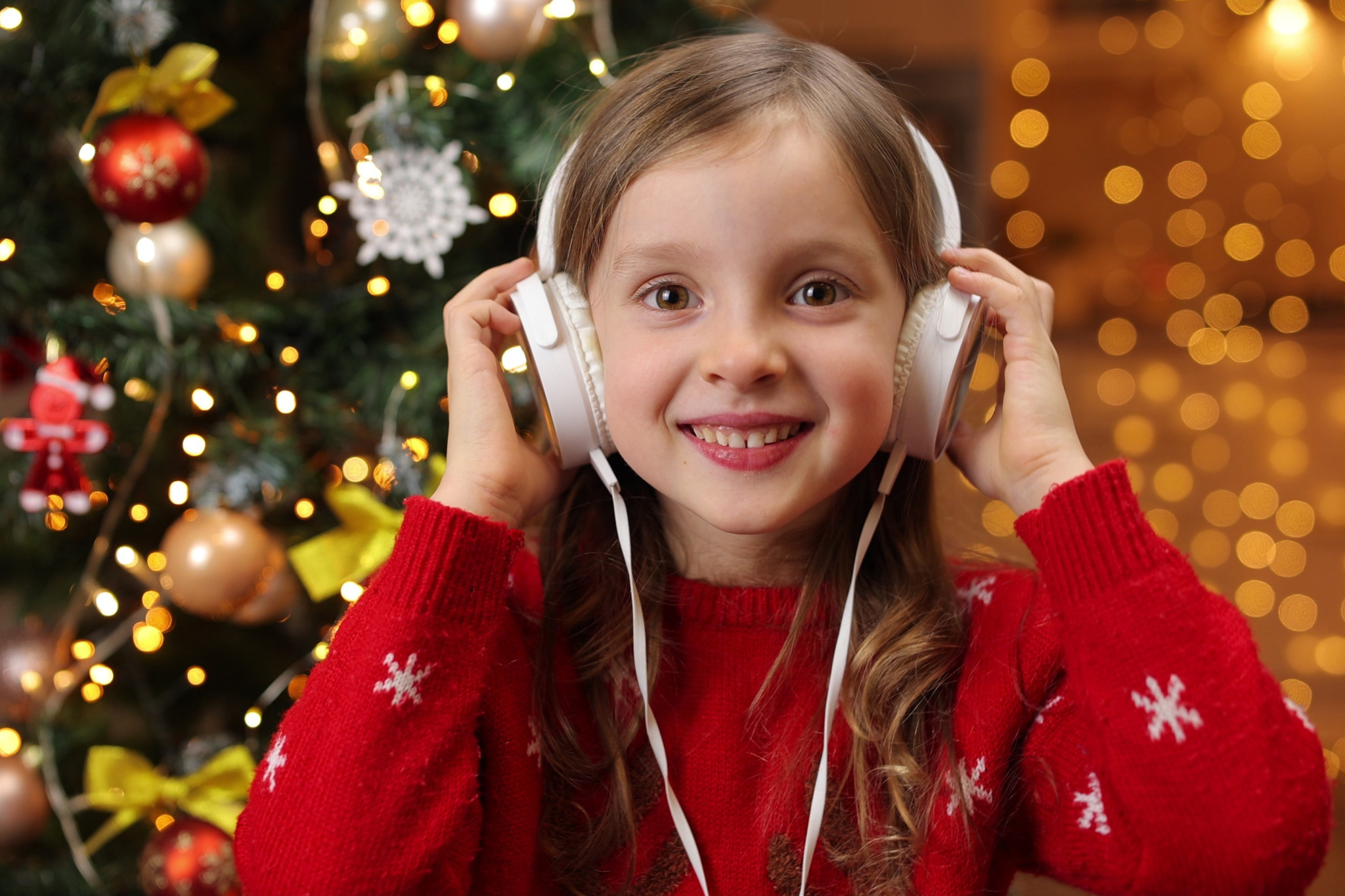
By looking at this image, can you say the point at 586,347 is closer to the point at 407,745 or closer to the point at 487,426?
the point at 487,426

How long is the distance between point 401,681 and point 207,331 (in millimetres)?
569

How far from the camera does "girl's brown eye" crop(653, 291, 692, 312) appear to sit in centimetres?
75

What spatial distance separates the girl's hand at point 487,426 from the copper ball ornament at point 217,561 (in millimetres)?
394

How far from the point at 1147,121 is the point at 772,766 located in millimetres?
2780

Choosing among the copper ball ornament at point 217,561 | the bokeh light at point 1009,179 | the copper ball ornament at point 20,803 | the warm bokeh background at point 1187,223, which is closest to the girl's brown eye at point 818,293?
the copper ball ornament at point 217,561

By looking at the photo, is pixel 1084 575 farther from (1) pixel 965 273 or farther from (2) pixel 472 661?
(2) pixel 472 661

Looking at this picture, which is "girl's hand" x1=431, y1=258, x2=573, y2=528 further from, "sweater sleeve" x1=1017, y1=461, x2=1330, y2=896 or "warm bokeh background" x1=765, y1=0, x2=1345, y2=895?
"warm bokeh background" x1=765, y1=0, x2=1345, y2=895

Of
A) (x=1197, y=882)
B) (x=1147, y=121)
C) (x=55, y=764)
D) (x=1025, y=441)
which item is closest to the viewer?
(x=1197, y=882)

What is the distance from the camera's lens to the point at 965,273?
78 centimetres

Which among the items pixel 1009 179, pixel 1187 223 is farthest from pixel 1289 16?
pixel 1009 179

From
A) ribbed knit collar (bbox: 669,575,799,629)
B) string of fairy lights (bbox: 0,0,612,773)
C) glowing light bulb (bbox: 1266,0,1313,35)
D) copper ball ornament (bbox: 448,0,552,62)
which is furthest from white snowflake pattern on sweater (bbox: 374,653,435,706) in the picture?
glowing light bulb (bbox: 1266,0,1313,35)

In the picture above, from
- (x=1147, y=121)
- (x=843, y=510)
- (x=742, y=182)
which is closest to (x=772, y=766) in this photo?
(x=843, y=510)

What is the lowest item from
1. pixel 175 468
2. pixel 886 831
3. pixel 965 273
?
pixel 886 831

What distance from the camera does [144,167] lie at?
106cm
